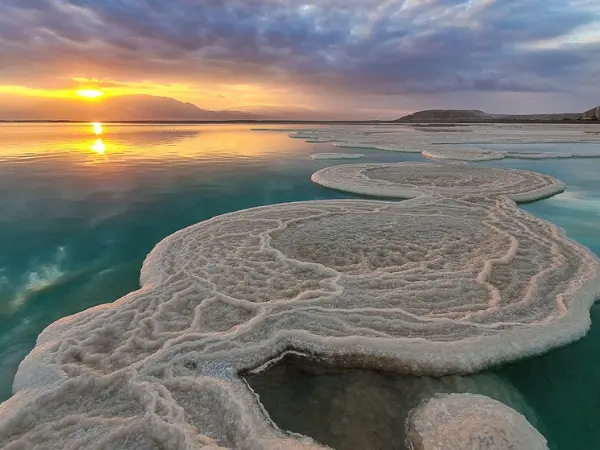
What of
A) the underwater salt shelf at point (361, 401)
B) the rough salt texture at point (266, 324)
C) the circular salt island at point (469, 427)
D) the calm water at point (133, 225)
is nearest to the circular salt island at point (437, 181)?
the calm water at point (133, 225)

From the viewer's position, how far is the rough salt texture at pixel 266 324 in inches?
134

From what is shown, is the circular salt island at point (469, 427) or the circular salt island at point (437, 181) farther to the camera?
the circular salt island at point (437, 181)

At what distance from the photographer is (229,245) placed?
298 inches

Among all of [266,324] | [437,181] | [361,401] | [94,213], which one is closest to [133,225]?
[94,213]

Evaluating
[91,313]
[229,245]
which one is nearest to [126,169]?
[229,245]

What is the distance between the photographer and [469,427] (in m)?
3.31

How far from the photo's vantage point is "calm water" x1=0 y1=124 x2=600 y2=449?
4062mm

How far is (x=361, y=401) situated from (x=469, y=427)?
893 millimetres

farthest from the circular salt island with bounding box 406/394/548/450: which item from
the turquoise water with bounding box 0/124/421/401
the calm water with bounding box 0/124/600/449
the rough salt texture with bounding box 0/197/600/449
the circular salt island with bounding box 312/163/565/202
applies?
the circular salt island with bounding box 312/163/565/202

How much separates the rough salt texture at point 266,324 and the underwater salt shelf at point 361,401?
0.15 metres

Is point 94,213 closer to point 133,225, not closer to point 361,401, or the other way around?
point 133,225

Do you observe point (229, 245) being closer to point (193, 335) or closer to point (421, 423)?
point (193, 335)

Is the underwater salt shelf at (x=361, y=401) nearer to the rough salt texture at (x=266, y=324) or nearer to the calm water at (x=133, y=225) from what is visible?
the rough salt texture at (x=266, y=324)

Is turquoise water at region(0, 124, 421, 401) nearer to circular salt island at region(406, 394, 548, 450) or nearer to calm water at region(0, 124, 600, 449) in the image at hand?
calm water at region(0, 124, 600, 449)
